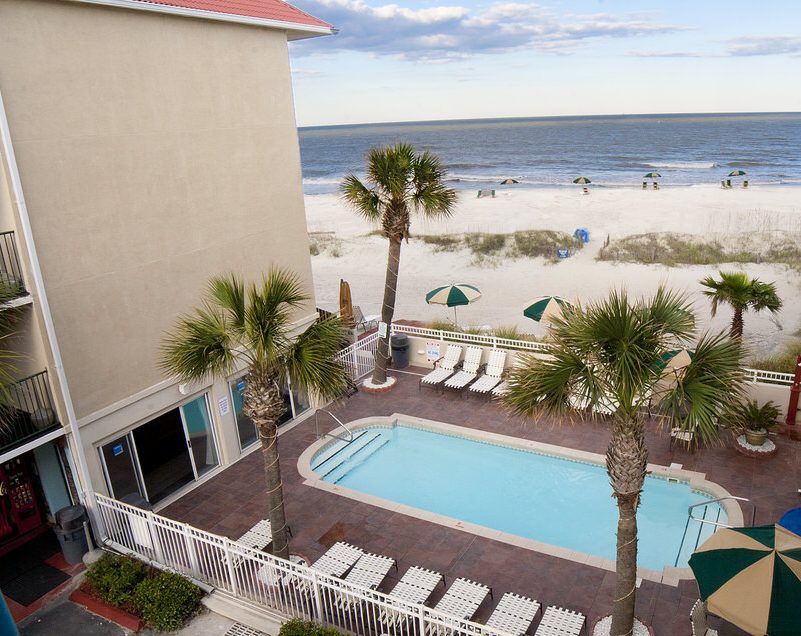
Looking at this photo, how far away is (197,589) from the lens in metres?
9.46

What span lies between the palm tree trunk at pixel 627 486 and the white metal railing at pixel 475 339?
955 centimetres

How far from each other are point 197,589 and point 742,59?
123 m

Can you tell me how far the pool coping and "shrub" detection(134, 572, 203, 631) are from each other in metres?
4.07

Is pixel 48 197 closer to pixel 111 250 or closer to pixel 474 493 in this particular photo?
pixel 111 250

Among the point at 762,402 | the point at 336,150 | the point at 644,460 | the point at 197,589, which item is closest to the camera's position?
the point at 644,460

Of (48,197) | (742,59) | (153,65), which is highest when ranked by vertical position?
(742,59)

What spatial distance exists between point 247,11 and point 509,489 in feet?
40.8

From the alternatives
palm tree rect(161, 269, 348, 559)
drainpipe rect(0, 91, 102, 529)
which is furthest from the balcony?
palm tree rect(161, 269, 348, 559)

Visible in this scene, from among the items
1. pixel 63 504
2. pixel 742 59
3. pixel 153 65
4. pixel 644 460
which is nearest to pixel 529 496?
pixel 644 460

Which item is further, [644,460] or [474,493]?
[474,493]

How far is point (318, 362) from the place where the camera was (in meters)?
8.77

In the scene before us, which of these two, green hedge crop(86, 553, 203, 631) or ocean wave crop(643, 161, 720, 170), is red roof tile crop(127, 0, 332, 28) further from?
ocean wave crop(643, 161, 720, 170)

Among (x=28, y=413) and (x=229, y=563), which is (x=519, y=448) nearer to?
(x=229, y=563)

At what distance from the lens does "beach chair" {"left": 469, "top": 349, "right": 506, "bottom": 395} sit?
55.4ft
